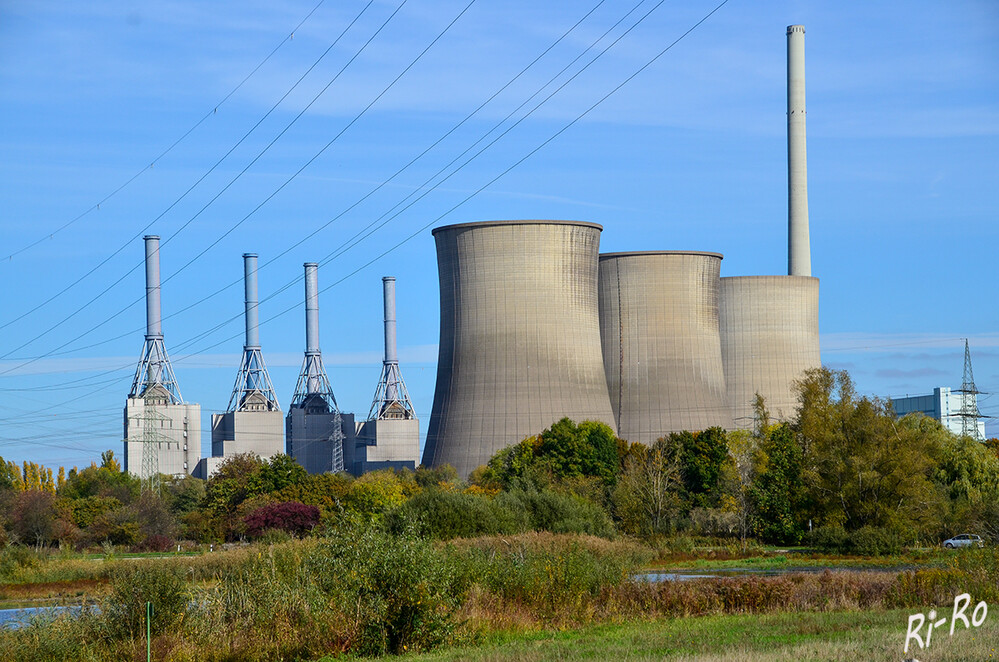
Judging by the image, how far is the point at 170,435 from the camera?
68812 millimetres

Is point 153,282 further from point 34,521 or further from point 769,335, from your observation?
point 769,335

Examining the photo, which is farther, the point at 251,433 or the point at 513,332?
the point at 251,433

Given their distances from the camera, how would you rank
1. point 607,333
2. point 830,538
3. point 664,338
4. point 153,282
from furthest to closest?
1. point 153,282
2. point 607,333
3. point 664,338
4. point 830,538

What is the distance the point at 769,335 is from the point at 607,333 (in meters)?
6.73

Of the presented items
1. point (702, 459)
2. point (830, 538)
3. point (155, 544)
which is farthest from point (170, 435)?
point (830, 538)

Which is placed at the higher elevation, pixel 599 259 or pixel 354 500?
pixel 599 259

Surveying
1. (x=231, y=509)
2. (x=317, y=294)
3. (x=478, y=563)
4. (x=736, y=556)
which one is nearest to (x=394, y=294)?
(x=317, y=294)

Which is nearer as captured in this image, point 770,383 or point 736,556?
point 736,556

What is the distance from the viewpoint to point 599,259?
4575cm

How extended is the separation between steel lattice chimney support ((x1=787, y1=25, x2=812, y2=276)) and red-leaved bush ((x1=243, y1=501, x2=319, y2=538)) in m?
25.3

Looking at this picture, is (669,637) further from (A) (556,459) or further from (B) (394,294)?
(B) (394,294)

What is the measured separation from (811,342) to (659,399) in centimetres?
747

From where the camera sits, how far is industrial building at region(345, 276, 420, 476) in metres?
71.9

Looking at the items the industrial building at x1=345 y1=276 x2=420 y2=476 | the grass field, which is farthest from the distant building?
the grass field
